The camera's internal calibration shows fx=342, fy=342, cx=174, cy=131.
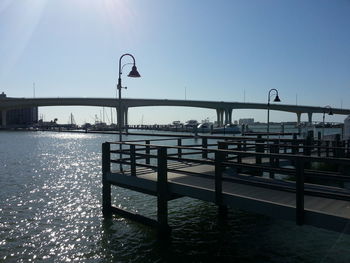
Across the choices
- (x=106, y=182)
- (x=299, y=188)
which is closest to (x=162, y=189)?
(x=106, y=182)

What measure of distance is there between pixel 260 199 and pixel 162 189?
2752mm

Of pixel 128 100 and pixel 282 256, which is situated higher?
pixel 128 100

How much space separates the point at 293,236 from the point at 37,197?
9978mm

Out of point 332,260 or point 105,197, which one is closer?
point 332,260

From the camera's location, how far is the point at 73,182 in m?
17.5

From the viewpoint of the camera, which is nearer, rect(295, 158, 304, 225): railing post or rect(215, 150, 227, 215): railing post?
rect(295, 158, 304, 225): railing post

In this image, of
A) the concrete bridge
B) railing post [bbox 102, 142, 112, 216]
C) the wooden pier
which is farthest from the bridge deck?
the concrete bridge

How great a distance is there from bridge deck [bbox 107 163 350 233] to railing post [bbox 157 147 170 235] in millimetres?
197

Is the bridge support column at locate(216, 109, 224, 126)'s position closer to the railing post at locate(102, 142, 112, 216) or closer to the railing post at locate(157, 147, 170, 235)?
the railing post at locate(102, 142, 112, 216)

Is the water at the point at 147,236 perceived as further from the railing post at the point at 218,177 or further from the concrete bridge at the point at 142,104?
the concrete bridge at the point at 142,104

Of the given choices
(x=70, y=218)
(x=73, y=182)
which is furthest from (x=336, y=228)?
(x=73, y=182)

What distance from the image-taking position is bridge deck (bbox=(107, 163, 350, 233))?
612 centimetres

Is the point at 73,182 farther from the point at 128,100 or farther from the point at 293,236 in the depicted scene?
the point at 128,100

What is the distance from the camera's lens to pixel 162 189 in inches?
352
